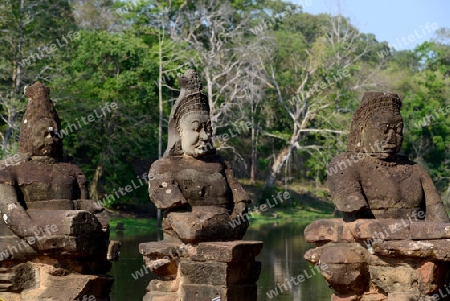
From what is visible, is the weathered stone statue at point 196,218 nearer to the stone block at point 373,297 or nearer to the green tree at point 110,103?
the stone block at point 373,297

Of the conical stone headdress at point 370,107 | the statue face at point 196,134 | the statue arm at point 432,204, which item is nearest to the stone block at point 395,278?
the statue arm at point 432,204

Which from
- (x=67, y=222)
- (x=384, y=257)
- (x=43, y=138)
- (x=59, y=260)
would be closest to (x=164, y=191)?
(x=67, y=222)

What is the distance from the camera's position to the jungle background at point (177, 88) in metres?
28.4

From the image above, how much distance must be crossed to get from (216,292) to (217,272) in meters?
0.18

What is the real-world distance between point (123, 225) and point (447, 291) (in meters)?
20.4

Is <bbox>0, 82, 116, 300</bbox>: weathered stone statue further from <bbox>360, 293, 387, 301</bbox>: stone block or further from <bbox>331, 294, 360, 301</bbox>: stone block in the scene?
<bbox>360, 293, 387, 301</bbox>: stone block

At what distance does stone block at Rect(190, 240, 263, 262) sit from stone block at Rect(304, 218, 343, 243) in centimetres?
63

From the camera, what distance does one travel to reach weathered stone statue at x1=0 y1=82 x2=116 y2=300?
9.05 m

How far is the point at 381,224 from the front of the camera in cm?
798

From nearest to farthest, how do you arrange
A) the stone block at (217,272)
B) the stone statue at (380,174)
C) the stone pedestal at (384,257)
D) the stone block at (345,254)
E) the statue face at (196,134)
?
the stone pedestal at (384,257) → the stone block at (345,254) → the stone statue at (380,174) → the stone block at (217,272) → the statue face at (196,134)

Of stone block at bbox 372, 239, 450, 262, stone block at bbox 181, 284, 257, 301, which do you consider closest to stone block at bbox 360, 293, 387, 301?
stone block at bbox 372, 239, 450, 262

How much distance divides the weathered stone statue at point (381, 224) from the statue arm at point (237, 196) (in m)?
0.92

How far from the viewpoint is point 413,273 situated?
7855mm

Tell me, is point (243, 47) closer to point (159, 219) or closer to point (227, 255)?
point (159, 219)
